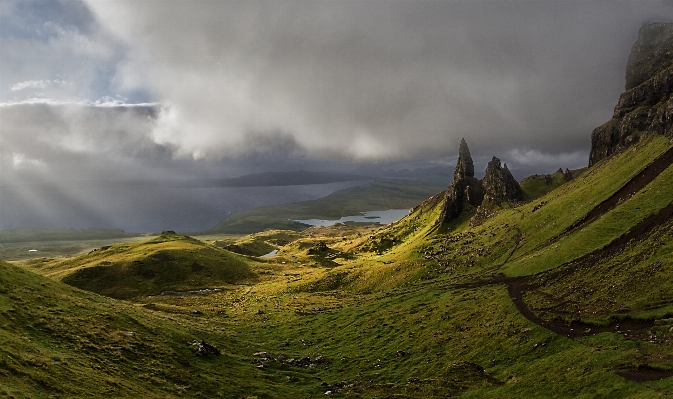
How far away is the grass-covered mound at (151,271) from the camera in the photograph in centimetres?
14925

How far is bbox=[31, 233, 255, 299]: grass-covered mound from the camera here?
5876 inches

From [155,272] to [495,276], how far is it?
143678mm

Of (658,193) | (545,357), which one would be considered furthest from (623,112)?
(545,357)

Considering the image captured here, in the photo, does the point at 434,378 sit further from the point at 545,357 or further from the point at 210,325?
the point at 210,325

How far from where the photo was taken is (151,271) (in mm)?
162750

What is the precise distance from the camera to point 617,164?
136m

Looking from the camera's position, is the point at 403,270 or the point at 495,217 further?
the point at 495,217

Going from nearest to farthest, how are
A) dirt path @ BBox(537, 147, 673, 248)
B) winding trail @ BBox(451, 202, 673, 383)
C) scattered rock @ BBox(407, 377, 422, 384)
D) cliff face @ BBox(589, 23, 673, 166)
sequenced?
winding trail @ BBox(451, 202, 673, 383) < scattered rock @ BBox(407, 377, 422, 384) < dirt path @ BBox(537, 147, 673, 248) < cliff face @ BBox(589, 23, 673, 166)

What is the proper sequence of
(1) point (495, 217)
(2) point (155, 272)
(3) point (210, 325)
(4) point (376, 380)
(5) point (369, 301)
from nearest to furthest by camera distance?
1. (4) point (376, 380)
2. (3) point (210, 325)
3. (5) point (369, 301)
4. (2) point (155, 272)
5. (1) point (495, 217)

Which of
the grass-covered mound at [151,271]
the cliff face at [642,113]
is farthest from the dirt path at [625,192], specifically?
the grass-covered mound at [151,271]

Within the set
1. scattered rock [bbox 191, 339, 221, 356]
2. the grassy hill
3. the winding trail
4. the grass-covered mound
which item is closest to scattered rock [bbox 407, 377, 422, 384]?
the grassy hill

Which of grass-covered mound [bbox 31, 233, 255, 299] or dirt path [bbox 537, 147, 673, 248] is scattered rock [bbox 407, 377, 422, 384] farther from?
grass-covered mound [bbox 31, 233, 255, 299]

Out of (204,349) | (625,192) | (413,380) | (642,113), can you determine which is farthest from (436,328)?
(642,113)

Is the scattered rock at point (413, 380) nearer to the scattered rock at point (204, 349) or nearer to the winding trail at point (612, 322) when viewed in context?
the winding trail at point (612, 322)
